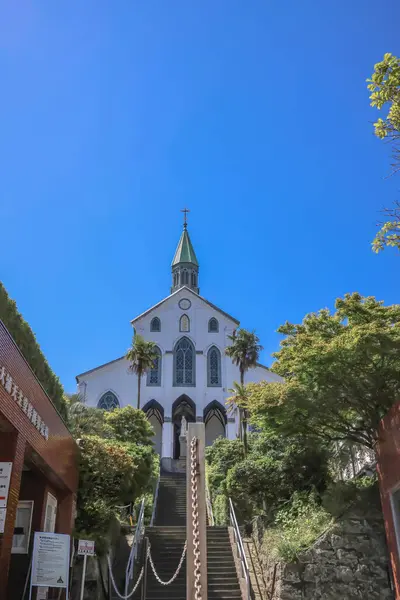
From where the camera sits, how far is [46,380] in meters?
14.2

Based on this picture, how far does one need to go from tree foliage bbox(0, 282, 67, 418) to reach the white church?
1092 inches

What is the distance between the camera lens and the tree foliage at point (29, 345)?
451 inches

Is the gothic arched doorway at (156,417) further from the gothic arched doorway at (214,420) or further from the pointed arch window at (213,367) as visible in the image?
the pointed arch window at (213,367)

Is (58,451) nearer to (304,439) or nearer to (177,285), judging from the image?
(304,439)

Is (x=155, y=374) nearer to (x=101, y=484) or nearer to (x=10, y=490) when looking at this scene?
(x=101, y=484)

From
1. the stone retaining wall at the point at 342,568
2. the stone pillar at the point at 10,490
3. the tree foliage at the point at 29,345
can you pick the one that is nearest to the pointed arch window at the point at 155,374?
the tree foliage at the point at 29,345

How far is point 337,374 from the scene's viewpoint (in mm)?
14492

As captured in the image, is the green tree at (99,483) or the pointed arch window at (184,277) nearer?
the green tree at (99,483)

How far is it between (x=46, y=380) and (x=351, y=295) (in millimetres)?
8251

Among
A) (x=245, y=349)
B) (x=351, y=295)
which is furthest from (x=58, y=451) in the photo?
(x=245, y=349)

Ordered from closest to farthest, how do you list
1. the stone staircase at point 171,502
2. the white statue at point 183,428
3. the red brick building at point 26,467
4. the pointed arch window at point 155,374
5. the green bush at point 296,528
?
the red brick building at point 26,467 → the green bush at point 296,528 → the stone staircase at point 171,502 → the white statue at point 183,428 → the pointed arch window at point 155,374

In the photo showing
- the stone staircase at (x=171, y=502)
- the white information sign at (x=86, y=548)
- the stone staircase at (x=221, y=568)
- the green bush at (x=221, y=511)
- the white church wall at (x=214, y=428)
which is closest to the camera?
the white information sign at (x=86, y=548)

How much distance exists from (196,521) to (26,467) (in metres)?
6.89

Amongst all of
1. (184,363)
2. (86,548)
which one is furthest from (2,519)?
(184,363)
